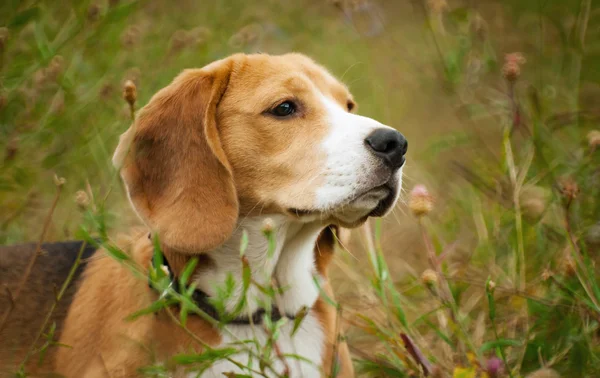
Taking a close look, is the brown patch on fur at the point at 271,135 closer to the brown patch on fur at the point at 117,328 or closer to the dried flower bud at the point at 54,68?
the brown patch on fur at the point at 117,328

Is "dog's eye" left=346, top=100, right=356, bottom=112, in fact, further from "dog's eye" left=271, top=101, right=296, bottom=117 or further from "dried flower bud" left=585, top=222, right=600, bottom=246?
"dried flower bud" left=585, top=222, right=600, bottom=246

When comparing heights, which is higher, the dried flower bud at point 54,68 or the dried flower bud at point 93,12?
the dried flower bud at point 93,12

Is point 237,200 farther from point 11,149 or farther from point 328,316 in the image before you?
point 11,149

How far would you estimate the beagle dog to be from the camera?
2.64 meters

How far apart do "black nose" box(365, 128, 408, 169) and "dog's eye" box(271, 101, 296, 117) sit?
43cm

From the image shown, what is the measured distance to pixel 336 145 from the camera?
266cm

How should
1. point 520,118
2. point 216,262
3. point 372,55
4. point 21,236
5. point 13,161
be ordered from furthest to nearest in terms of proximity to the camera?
1. point 372,55
2. point 21,236
3. point 13,161
4. point 520,118
5. point 216,262

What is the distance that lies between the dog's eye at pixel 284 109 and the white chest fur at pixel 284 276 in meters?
0.41

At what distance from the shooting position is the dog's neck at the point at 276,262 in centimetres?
283

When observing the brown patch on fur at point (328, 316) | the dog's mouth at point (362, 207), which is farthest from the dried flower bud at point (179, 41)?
the dog's mouth at point (362, 207)

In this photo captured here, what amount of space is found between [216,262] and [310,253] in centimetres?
41

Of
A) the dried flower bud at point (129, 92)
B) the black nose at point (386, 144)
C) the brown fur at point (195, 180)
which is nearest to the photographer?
the dried flower bud at point (129, 92)

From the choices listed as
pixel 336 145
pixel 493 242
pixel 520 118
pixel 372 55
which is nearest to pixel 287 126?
pixel 336 145

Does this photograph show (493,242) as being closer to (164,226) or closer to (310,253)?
(310,253)
